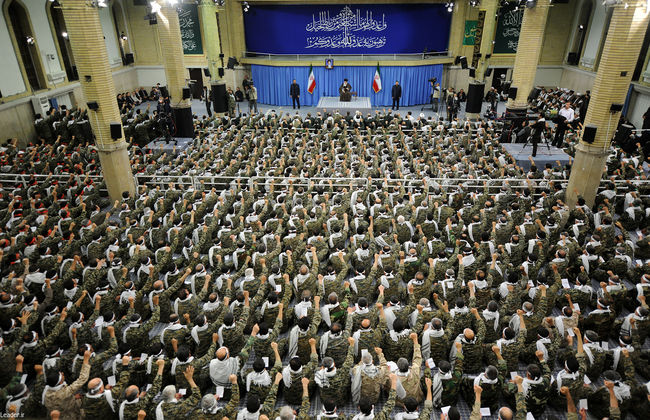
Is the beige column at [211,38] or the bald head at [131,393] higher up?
the beige column at [211,38]

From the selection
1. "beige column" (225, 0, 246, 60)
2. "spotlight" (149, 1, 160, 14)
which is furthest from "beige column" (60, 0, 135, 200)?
"beige column" (225, 0, 246, 60)

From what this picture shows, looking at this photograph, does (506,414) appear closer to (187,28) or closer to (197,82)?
(197,82)

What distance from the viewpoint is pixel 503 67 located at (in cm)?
2331

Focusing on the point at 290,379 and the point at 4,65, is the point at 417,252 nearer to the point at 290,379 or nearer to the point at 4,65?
the point at 290,379

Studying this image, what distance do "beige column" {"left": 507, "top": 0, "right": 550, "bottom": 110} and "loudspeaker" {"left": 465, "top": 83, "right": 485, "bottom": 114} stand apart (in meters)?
2.29

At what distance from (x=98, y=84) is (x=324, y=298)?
7478 mm

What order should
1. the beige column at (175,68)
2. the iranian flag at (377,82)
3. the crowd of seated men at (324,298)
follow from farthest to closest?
the iranian flag at (377,82) < the beige column at (175,68) < the crowd of seated men at (324,298)

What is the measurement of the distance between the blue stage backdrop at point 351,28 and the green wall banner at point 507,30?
2.81 metres

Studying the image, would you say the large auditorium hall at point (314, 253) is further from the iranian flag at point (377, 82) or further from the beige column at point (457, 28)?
the beige column at point (457, 28)

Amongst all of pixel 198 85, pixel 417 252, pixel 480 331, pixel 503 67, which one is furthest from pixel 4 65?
pixel 503 67

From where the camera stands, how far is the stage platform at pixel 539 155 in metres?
12.0

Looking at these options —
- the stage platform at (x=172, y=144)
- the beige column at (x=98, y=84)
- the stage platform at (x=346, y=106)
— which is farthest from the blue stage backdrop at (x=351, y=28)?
the beige column at (x=98, y=84)

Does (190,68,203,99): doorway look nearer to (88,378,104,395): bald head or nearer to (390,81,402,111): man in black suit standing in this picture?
(390,81,402,111): man in black suit standing

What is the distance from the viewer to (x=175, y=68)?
15.0 m
